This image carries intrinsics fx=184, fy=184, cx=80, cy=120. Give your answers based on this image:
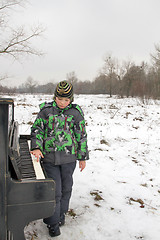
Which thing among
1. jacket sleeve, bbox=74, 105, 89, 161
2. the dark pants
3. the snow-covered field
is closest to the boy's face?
jacket sleeve, bbox=74, 105, 89, 161

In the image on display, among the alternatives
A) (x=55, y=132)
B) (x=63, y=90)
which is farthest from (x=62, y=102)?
(x=55, y=132)

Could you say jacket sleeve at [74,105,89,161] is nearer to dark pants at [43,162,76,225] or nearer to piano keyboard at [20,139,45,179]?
dark pants at [43,162,76,225]

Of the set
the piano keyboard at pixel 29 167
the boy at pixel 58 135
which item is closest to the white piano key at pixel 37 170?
the piano keyboard at pixel 29 167

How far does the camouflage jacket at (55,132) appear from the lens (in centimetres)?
201

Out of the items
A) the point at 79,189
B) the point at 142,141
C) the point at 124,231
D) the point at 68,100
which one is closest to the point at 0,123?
the point at 68,100

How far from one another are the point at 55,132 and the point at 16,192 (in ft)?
2.55

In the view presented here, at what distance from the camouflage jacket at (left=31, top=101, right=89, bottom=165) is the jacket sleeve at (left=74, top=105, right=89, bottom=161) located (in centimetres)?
4

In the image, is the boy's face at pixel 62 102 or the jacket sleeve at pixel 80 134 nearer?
the boy's face at pixel 62 102

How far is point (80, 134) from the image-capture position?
2.16 meters

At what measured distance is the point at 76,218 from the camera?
2.55 meters

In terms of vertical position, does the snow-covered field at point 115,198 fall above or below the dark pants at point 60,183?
below

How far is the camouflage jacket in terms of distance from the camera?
201 cm

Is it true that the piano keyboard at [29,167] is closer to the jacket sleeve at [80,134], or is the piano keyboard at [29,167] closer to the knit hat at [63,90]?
the jacket sleeve at [80,134]

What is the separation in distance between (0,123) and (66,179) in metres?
1.21
